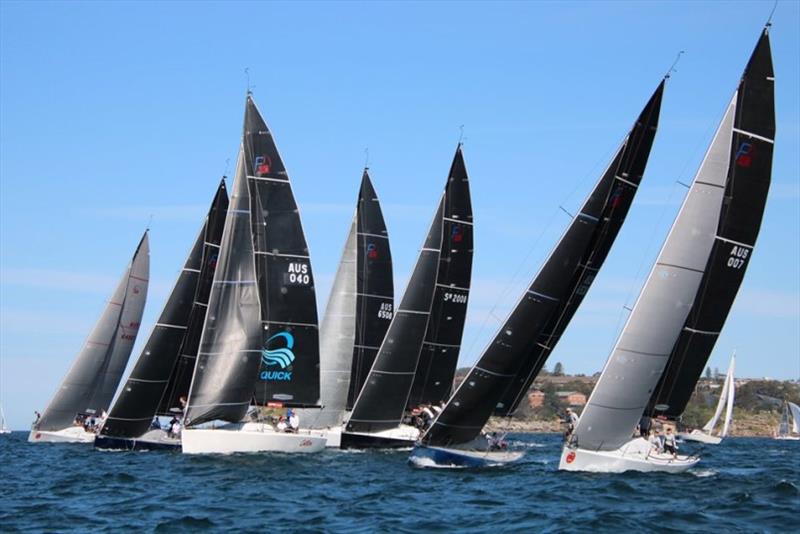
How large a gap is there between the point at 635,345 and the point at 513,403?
23.1 ft

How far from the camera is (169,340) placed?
43.2 m

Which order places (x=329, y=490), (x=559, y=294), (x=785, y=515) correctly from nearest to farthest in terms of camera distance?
(x=785, y=515) → (x=329, y=490) → (x=559, y=294)

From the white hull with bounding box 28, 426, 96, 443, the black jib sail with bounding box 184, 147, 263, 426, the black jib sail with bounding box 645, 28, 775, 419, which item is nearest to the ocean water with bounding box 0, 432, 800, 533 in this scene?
the black jib sail with bounding box 184, 147, 263, 426

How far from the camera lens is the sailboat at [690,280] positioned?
31031 millimetres

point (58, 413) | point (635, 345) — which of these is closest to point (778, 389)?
point (58, 413)

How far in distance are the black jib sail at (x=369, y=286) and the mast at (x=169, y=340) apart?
Result: 5.60 metres

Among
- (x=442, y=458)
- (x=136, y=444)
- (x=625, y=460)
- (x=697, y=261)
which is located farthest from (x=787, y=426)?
(x=697, y=261)

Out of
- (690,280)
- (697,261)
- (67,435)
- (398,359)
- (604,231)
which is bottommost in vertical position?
(67,435)

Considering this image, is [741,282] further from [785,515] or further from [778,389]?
[778,389]

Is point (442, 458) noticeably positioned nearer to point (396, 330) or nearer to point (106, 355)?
point (396, 330)

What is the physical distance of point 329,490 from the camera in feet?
92.9

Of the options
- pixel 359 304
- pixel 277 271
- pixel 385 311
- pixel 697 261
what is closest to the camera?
pixel 697 261

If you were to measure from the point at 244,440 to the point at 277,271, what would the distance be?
20.5ft

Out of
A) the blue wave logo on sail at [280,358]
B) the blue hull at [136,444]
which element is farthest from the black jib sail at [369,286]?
the blue hull at [136,444]
